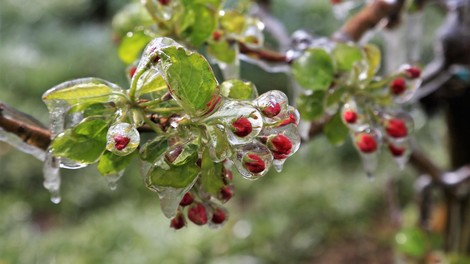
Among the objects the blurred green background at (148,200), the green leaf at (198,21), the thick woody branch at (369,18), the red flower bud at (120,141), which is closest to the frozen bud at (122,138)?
the red flower bud at (120,141)

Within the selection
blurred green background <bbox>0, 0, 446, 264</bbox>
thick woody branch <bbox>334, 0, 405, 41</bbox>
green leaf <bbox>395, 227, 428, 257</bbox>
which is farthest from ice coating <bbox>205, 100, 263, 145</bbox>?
green leaf <bbox>395, 227, 428, 257</bbox>

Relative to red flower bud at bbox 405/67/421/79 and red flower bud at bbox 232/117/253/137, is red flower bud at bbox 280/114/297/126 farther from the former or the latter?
red flower bud at bbox 405/67/421/79

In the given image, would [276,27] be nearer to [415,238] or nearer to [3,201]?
[415,238]

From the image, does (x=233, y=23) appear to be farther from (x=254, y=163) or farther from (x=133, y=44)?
(x=254, y=163)

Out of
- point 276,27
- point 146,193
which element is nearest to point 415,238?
point 276,27

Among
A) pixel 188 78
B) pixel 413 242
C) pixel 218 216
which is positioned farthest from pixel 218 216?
pixel 413 242

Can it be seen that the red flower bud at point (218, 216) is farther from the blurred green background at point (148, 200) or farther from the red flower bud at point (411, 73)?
the blurred green background at point (148, 200)
